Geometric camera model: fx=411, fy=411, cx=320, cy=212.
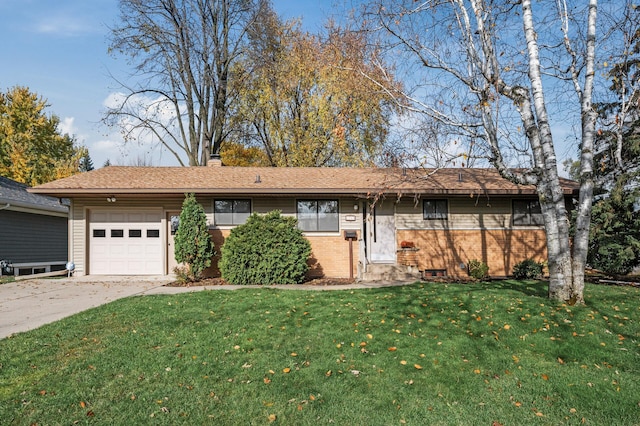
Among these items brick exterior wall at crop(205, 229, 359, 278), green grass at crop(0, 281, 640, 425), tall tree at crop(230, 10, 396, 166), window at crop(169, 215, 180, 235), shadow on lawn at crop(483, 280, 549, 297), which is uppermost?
tall tree at crop(230, 10, 396, 166)

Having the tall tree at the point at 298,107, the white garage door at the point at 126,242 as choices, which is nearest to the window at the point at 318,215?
the white garage door at the point at 126,242

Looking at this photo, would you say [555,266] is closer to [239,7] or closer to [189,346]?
[189,346]

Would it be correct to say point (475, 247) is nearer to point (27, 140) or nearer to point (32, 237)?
point (32, 237)

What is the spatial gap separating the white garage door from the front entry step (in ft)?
21.7

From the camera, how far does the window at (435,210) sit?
13.3 metres

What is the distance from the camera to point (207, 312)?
7.15m

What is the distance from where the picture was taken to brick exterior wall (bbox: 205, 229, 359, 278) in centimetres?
1285

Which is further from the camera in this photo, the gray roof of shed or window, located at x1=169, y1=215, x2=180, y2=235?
the gray roof of shed

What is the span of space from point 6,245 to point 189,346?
1290 cm

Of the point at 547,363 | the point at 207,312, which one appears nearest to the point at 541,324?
the point at 547,363

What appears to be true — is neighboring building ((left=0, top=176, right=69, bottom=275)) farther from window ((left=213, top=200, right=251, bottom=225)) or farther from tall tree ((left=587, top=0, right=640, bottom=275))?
tall tree ((left=587, top=0, right=640, bottom=275))

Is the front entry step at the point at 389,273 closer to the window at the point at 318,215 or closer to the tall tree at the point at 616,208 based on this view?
the window at the point at 318,215

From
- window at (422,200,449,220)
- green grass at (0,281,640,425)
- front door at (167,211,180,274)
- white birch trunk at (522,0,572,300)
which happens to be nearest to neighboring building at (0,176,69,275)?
front door at (167,211,180,274)

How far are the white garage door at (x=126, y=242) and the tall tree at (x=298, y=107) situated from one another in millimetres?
9919
